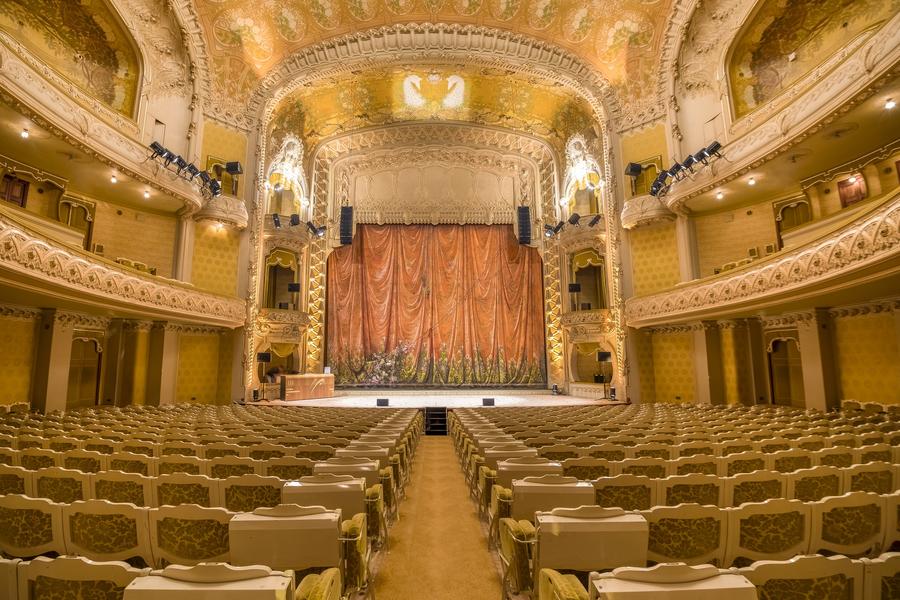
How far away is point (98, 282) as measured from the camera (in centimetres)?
925

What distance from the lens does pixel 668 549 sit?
2.39 meters

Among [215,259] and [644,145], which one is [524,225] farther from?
[215,259]

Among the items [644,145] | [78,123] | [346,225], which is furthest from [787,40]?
[78,123]

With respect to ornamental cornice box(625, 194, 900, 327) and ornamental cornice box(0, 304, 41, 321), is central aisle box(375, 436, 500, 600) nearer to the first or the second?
ornamental cornice box(625, 194, 900, 327)

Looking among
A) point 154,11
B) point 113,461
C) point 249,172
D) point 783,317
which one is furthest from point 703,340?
point 154,11

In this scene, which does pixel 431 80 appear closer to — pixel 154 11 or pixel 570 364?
pixel 154 11

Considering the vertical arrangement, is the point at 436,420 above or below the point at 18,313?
below

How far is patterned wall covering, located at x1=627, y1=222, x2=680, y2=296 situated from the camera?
1446cm

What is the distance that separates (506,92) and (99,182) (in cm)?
1394

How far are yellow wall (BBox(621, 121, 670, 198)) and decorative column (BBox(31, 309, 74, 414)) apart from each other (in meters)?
16.4

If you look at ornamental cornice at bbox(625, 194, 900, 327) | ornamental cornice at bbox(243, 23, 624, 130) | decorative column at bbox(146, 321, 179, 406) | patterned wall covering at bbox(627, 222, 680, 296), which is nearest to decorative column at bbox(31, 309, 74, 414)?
decorative column at bbox(146, 321, 179, 406)

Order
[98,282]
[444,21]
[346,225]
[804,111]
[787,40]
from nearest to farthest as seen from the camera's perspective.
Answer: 1. [98,282]
2. [804,111]
3. [787,40]
4. [444,21]
5. [346,225]

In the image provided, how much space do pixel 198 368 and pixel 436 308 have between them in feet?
33.6

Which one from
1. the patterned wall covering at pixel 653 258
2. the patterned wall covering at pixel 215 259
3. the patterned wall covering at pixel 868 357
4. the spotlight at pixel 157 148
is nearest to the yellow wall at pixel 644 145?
the patterned wall covering at pixel 653 258
